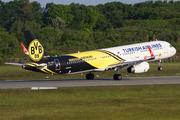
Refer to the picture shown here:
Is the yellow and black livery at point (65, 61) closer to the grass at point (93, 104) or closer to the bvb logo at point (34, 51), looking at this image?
the bvb logo at point (34, 51)

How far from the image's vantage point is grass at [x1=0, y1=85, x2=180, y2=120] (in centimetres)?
2120

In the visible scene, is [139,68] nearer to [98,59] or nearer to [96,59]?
[98,59]

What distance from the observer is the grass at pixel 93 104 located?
69.6 ft

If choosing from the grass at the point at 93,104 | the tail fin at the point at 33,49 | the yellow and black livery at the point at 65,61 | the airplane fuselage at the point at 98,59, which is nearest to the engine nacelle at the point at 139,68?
the airplane fuselage at the point at 98,59

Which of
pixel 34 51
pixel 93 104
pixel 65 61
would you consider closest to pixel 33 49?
pixel 34 51

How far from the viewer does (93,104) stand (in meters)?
25.5

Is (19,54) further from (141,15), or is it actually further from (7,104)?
(141,15)

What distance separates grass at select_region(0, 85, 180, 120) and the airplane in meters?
8.24

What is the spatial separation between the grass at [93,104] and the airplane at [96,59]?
8.24 metres

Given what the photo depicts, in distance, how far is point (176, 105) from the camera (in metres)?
24.7

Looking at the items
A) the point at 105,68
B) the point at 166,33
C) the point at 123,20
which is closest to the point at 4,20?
the point at 123,20

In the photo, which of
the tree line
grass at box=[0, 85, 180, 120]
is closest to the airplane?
grass at box=[0, 85, 180, 120]

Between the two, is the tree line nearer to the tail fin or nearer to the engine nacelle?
the engine nacelle

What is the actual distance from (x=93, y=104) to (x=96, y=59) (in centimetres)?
2051
